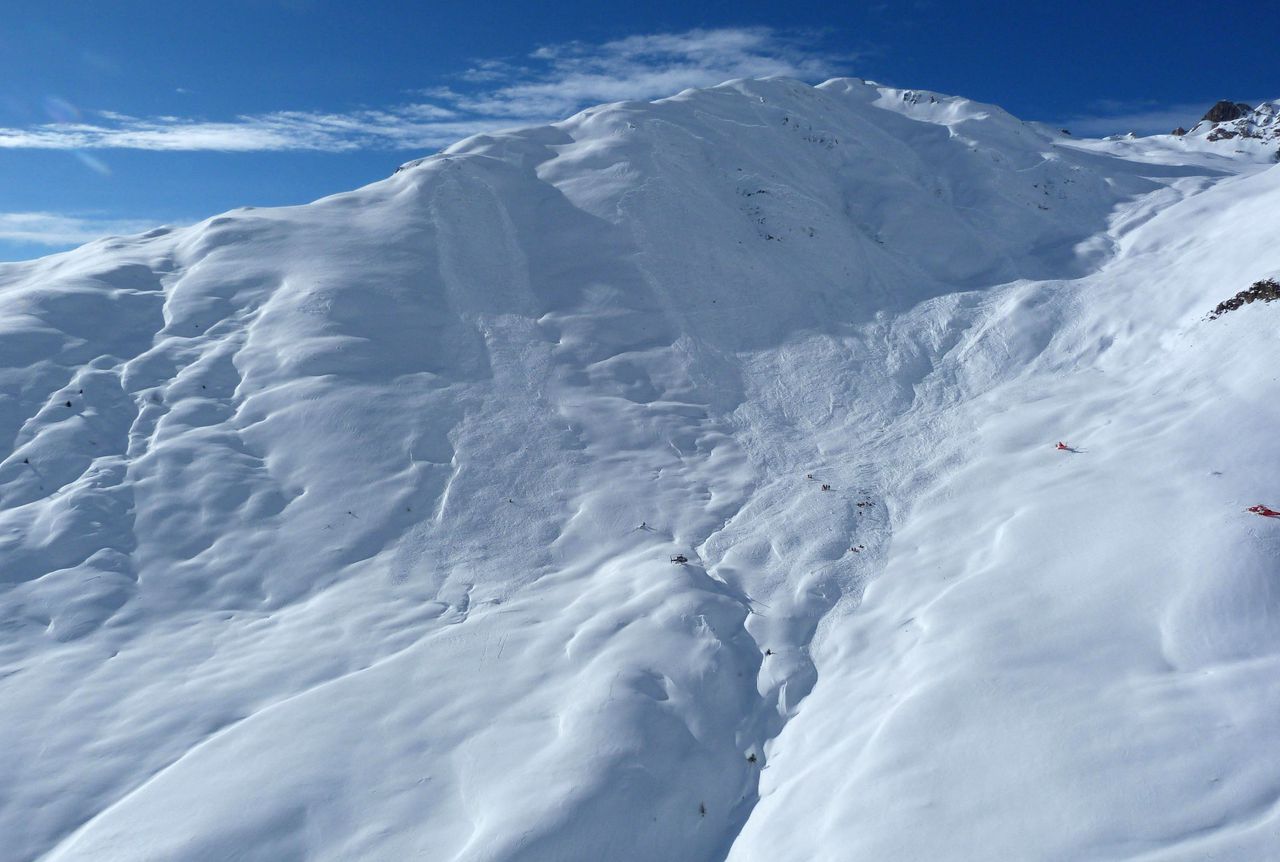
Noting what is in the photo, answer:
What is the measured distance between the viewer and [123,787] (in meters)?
7.81

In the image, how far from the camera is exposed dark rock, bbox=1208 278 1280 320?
40.4ft

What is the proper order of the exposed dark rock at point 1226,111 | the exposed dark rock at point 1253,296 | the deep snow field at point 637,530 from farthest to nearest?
1. the exposed dark rock at point 1226,111
2. the exposed dark rock at point 1253,296
3. the deep snow field at point 637,530

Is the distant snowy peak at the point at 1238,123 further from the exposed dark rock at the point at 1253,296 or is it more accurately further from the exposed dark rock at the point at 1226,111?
the exposed dark rock at the point at 1253,296

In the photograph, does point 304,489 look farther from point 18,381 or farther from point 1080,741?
point 1080,741

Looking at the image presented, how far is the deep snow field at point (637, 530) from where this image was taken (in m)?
6.99

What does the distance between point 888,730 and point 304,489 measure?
847 cm

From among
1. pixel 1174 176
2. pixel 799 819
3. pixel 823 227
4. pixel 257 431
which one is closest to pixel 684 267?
pixel 823 227

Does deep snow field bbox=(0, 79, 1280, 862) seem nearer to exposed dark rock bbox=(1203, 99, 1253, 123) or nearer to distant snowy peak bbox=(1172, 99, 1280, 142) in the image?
distant snowy peak bbox=(1172, 99, 1280, 142)

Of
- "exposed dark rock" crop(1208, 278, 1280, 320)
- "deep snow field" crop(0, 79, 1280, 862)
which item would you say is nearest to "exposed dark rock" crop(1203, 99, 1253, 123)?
"deep snow field" crop(0, 79, 1280, 862)

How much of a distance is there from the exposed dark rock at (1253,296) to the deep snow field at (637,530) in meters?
0.26

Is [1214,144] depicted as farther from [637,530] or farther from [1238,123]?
[637,530]

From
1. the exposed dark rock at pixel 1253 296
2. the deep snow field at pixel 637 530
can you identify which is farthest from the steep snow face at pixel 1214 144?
the exposed dark rock at pixel 1253 296

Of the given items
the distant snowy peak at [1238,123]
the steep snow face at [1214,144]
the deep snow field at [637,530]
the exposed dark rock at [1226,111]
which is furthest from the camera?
the exposed dark rock at [1226,111]

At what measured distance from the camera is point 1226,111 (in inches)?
1443
